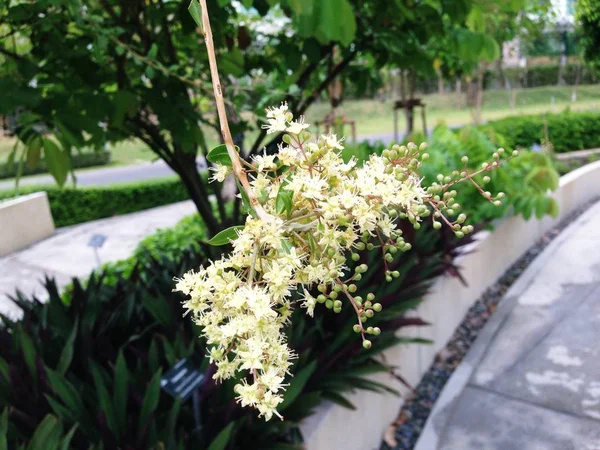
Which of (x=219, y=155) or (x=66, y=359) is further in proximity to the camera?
(x=66, y=359)

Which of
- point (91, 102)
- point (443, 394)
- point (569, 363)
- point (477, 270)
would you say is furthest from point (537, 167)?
point (91, 102)

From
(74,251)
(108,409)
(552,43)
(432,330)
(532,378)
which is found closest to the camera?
(108,409)

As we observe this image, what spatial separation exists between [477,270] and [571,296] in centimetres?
75

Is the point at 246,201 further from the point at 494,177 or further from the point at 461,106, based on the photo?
the point at 461,106

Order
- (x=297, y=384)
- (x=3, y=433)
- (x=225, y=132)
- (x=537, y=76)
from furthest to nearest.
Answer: (x=537, y=76) < (x=297, y=384) < (x=3, y=433) < (x=225, y=132)

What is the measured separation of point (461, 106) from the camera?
29.2 metres

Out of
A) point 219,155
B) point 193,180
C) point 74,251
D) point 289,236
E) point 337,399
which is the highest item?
point 219,155

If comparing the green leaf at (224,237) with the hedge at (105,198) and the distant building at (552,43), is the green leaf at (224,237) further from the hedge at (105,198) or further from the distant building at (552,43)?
the distant building at (552,43)

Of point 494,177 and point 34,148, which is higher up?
point 34,148

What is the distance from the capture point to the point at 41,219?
8.88 m

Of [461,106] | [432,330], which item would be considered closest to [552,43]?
[461,106]

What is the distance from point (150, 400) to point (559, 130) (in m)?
9.92

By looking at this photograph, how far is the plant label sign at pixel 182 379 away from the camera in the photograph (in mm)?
1739

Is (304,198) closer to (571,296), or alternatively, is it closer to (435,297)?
(435,297)
